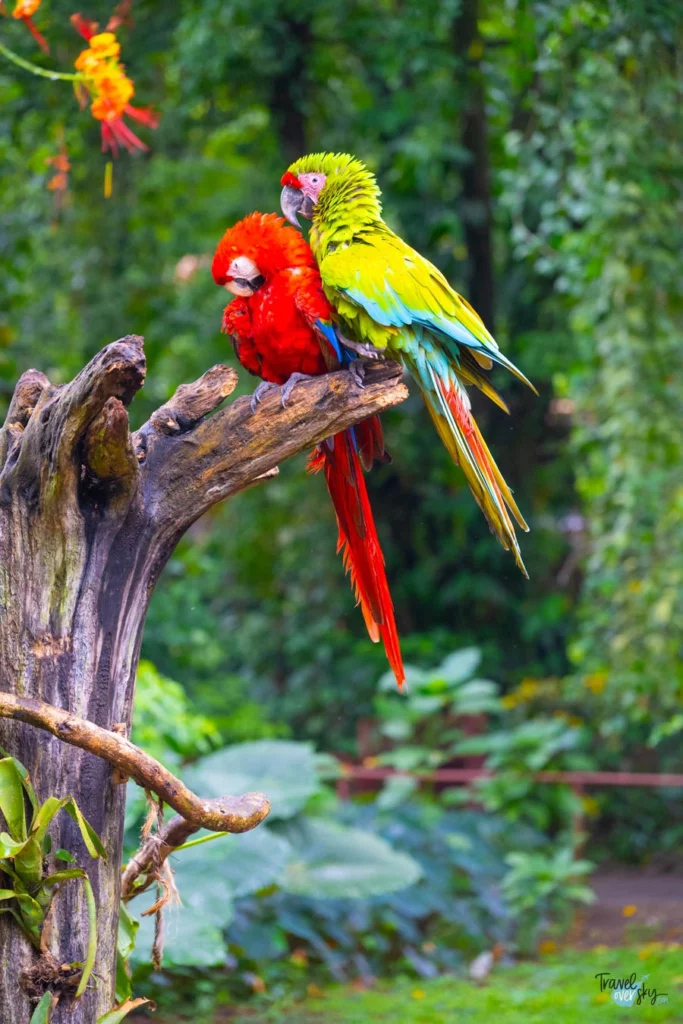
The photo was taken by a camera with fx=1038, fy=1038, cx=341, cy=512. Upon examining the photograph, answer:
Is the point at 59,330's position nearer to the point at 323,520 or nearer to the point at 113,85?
the point at 323,520

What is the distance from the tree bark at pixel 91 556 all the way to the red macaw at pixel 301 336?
0.68ft

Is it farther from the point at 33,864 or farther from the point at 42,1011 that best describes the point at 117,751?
the point at 42,1011

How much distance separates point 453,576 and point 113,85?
3.94 meters

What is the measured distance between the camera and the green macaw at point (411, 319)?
1.41 metres

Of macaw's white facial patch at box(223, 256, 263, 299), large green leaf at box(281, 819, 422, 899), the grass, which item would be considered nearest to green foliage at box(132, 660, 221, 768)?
large green leaf at box(281, 819, 422, 899)

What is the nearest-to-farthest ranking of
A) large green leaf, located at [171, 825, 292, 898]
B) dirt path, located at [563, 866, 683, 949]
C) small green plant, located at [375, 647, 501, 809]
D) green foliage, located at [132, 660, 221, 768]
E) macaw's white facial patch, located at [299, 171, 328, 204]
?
1. macaw's white facial patch, located at [299, 171, 328, 204]
2. large green leaf, located at [171, 825, 292, 898]
3. green foliage, located at [132, 660, 221, 768]
4. dirt path, located at [563, 866, 683, 949]
5. small green plant, located at [375, 647, 501, 809]

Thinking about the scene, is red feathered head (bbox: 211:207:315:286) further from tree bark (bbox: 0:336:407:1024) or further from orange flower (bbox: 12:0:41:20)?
orange flower (bbox: 12:0:41:20)

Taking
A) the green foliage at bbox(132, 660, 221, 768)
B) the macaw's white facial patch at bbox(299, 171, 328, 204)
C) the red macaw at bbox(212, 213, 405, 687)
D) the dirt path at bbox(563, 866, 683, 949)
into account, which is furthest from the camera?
the dirt path at bbox(563, 866, 683, 949)

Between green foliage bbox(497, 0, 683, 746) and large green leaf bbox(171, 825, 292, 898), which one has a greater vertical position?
green foliage bbox(497, 0, 683, 746)

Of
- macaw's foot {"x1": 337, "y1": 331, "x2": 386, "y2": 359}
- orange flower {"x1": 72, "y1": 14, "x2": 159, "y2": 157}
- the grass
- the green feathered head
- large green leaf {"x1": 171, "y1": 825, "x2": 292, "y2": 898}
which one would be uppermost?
orange flower {"x1": 72, "y1": 14, "x2": 159, "y2": 157}

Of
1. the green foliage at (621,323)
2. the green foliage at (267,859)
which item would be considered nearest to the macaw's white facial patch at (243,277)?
the green foliage at (267,859)

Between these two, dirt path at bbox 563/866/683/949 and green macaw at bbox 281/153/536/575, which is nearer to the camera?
green macaw at bbox 281/153/536/575

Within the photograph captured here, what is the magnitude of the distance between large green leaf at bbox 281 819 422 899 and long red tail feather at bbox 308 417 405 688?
1.47 meters

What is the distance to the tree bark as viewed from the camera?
1190 mm
